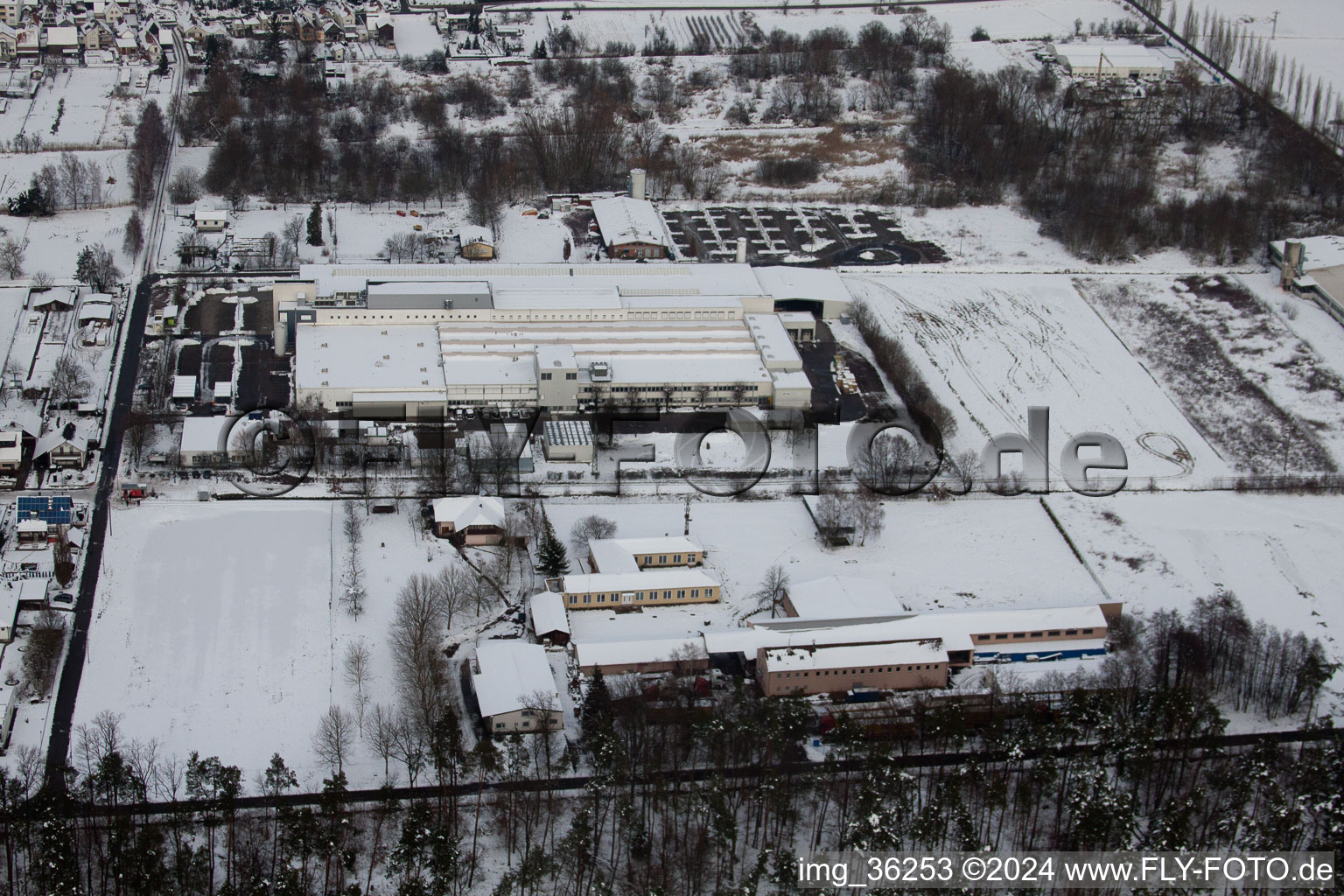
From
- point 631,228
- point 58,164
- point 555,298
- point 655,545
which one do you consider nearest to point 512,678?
point 655,545

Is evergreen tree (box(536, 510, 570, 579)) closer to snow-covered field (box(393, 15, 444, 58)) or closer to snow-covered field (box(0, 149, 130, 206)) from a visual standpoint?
snow-covered field (box(0, 149, 130, 206))

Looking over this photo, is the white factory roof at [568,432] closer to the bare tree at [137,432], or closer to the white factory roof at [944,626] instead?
the white factory roof at [944,626]

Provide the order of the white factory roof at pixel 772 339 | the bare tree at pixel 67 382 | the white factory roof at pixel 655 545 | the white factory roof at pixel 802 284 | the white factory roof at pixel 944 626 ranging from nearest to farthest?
1. the white factory roof at pixel 944 626
2. the white factory roof at pixel 655 545
3. the bare tree at pixel 67 382
4. the white factory roof at pixel 772 339
5. the white factory roof at pixel 802 284

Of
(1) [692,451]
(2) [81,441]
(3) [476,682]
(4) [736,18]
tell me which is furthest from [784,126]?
(3) [476,682]

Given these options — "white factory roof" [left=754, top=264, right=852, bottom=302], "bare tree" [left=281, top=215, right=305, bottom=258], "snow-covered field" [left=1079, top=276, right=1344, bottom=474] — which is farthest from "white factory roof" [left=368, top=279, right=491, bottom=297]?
"snow-covered field" [left=1079, top=276, right=1344, bottom=474]

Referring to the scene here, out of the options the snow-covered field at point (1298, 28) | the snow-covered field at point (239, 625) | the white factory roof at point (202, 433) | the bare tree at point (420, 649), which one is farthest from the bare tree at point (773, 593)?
the snow-covered field at point (1298, 28)

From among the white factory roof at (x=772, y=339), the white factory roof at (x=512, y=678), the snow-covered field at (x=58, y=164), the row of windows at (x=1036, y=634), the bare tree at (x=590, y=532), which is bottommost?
the row of windows at (x=1036, y=634)

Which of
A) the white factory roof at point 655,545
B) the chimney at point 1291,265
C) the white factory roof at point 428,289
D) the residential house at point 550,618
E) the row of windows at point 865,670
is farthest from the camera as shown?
the chimney at point 1291,265
